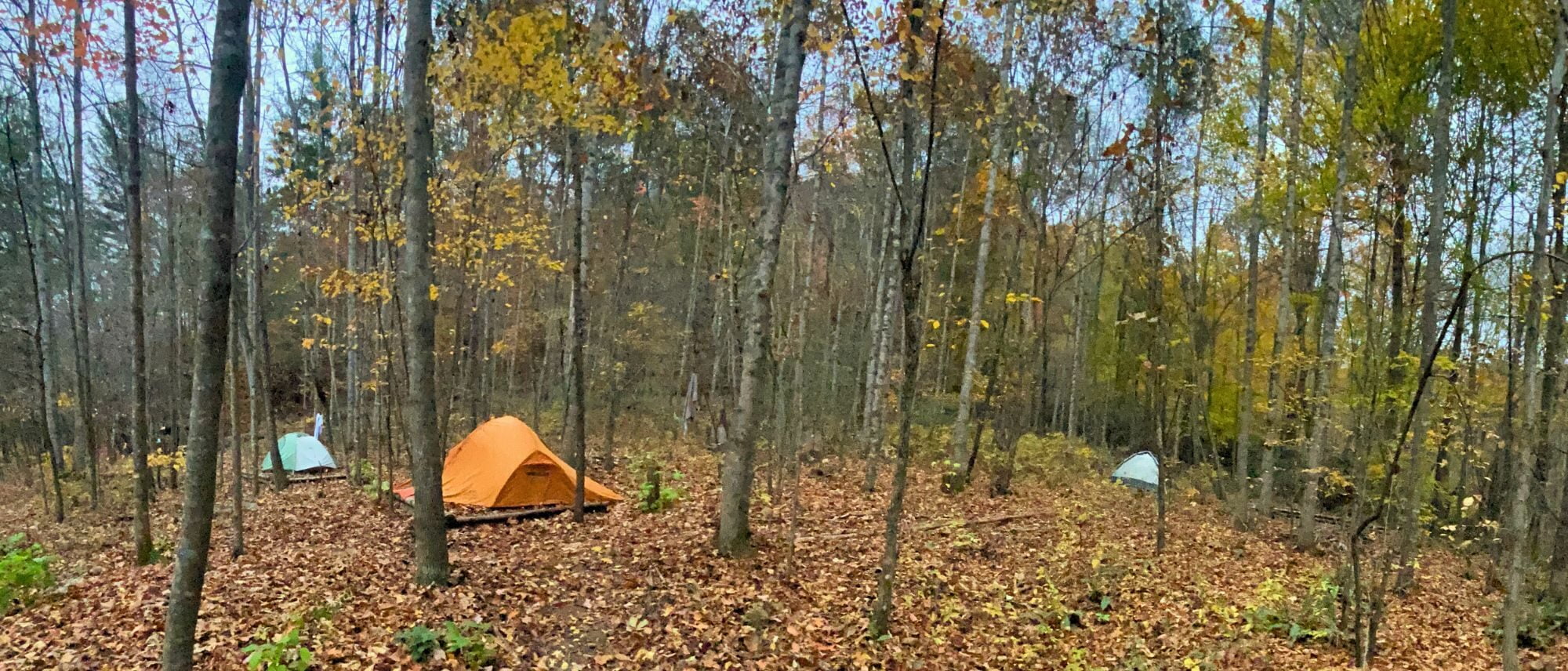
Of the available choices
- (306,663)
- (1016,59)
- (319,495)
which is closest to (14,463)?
(319,495)

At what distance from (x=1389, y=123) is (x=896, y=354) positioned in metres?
12.4

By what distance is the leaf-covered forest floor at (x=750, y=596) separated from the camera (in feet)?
18.5

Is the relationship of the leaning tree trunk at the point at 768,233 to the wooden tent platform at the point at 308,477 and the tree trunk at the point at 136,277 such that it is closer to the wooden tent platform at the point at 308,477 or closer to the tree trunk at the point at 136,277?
the tree trunk at the point at 136,277

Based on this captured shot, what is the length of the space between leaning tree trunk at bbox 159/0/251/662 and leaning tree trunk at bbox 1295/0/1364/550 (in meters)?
11.6

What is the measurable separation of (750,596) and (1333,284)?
30.9 feet

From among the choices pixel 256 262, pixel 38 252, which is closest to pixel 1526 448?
pixel 256 262

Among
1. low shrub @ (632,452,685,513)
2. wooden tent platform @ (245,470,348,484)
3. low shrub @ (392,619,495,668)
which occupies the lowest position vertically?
wooden tent platform @ (245,470,348,484)

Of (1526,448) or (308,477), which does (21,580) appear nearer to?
(308,477)

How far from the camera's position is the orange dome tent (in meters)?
10.6

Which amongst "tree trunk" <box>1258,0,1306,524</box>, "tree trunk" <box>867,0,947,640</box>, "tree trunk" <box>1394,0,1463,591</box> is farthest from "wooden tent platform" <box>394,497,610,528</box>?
"tree trunk" <box>1258,0,1306,524</box>

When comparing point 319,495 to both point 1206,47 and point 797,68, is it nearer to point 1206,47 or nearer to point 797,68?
point 797,68

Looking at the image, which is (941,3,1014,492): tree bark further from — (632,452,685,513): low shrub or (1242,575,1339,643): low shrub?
(1242,575,1339,643): low shrub

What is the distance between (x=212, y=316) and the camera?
363 centimetres

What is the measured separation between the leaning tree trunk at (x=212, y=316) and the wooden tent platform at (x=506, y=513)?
5948mm
